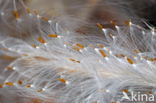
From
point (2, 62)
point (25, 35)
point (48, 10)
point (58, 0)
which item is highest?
point (58, 0)

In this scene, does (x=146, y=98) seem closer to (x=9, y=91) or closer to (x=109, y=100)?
(x=109, y=100)

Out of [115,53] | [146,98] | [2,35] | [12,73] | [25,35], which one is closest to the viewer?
[146,98]

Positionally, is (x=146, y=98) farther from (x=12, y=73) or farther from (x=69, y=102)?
(x=12, y=73)

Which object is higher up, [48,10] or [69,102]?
[48,10]

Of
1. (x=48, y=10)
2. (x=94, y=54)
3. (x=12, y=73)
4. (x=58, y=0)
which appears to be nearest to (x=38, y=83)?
(x=12, y=73)

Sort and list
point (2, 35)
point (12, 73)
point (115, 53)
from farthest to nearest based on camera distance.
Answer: point (2, 35) → point (12, 73) → point (115, 53)

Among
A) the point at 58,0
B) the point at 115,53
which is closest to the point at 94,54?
the point at 115,53

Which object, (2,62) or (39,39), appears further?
(2,62)
